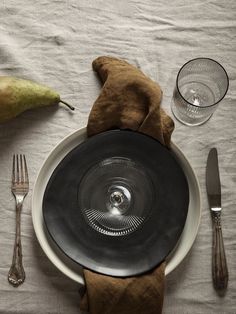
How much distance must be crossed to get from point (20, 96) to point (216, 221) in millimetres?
372

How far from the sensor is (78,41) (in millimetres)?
840

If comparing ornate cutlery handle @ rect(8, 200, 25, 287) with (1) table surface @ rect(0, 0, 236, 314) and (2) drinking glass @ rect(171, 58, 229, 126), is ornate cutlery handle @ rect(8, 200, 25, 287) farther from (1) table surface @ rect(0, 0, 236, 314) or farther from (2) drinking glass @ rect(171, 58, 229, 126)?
(2) drinking glass @ rect(171, 58, 229, 126)

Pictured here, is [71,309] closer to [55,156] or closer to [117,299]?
[117,299]

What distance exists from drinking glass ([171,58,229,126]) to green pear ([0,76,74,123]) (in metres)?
0.18

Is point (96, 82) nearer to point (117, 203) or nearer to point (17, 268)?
point (117, 203)

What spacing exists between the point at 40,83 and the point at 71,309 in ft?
1.22

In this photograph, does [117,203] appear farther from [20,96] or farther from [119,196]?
[20,96]

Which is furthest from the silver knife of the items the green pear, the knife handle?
the green pear

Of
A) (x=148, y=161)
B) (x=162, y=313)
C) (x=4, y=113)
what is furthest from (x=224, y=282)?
(x=4, y=113)

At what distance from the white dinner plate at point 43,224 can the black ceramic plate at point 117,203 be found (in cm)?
2

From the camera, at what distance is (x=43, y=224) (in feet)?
2.47

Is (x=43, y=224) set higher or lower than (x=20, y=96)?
lower

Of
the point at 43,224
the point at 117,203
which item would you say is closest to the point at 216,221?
the point at 117,203

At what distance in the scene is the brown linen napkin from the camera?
0.72 meters
